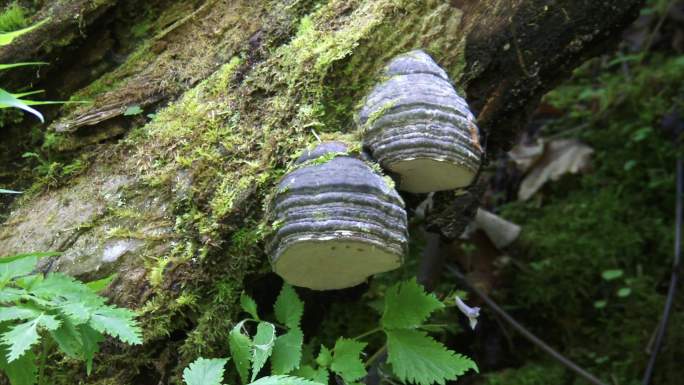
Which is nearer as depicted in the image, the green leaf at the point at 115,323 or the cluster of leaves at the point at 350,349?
the green leaf at the point at 115,323

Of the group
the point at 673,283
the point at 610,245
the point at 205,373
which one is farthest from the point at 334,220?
the point at 610,245

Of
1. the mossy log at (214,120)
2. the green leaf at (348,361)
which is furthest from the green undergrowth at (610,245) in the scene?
the green leaf at (348,361)

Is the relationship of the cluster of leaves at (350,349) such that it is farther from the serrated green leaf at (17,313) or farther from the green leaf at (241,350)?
the serrated green leaf at (17,313)

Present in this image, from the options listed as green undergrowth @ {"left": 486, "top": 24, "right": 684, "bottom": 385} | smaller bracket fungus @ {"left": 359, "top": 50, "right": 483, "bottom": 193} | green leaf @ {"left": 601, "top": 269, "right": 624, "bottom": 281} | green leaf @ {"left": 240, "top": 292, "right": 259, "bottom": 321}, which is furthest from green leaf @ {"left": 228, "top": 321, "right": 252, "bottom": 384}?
green leaf @ {"left": 601, "top": 269, "right": 624, "bottom": 281}

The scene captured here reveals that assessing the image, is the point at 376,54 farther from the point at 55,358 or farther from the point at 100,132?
the point at 55,358

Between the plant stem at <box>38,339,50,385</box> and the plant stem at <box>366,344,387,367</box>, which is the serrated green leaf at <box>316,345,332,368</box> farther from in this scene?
the plant stem at <box>38,339,50,385</box>

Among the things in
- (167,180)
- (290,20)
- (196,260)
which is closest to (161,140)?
(167,180)
